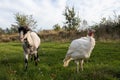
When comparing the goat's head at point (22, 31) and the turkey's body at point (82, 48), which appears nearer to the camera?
the turkey's body at point (82, 48)

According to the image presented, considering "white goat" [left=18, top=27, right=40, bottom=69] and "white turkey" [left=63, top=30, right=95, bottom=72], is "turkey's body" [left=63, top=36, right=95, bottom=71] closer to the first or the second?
"white turkey" [left=63, top=30, right=95, bottom=72]

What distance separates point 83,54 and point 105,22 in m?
34.4

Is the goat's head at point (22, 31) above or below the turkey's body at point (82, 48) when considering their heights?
above

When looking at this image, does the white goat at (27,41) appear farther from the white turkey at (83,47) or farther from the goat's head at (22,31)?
the white turkey at (83,47)

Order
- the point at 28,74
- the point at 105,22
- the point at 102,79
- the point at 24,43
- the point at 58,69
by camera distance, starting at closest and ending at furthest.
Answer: the point at 102,79 < the point at 28,74 < the point at 58,69 < the point at 24,43 < the point at 105,22

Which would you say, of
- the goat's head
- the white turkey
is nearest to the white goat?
the goat's head

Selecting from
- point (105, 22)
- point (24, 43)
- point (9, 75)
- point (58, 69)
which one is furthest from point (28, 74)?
point (105, 22)

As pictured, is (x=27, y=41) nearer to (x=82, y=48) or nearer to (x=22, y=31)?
(x=22, y=31)

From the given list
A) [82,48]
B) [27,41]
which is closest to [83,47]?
[82,48]

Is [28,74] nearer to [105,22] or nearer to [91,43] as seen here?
[91,43]

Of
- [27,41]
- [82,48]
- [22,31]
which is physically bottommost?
[82,48]

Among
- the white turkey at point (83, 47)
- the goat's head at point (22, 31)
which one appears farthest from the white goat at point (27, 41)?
the white turkey at point (83, 47)

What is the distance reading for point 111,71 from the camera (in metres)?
13.1

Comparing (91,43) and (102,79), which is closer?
(102,79)
